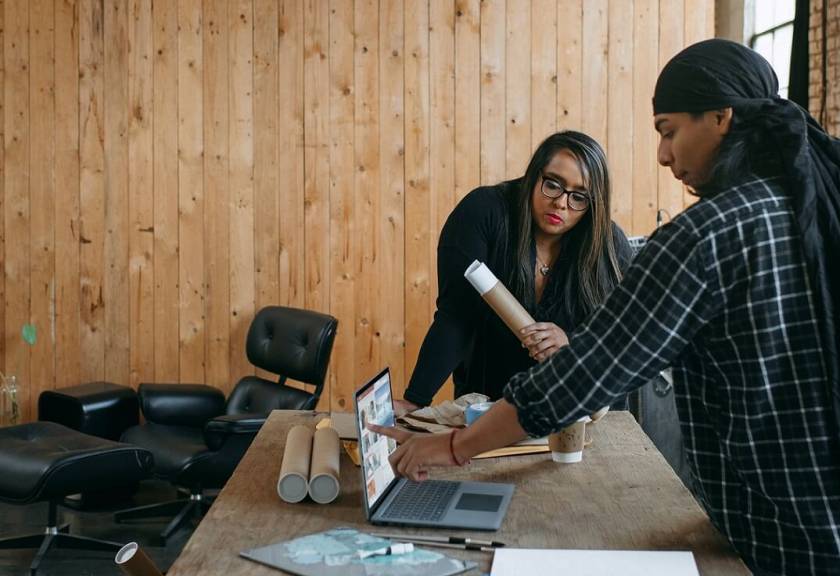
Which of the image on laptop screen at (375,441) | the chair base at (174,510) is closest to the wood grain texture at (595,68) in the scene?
the chair base at (174,510)

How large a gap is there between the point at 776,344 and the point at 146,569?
102cm

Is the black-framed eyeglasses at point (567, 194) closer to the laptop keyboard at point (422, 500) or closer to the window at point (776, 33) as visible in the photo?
the laptop keyboard at point (422, 500)

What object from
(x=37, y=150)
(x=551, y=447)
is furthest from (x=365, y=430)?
(x=37, y=150)

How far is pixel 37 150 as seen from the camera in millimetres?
4574

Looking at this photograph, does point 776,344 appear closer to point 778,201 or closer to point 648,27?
point 778,201

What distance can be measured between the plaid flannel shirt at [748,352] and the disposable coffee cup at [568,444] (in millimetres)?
642

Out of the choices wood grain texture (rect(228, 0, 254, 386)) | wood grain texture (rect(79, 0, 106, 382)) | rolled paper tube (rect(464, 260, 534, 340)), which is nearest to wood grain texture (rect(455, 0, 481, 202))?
wood grain texture (rect(228, 0, 254, 386))

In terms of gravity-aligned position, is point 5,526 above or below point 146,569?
below

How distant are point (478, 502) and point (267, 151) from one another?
3080mm

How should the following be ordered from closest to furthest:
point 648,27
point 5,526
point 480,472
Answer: point 480,472, point 5,526, point 648,27

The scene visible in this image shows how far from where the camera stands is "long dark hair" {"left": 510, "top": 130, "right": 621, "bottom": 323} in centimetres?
253

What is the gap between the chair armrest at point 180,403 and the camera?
416 centimetres

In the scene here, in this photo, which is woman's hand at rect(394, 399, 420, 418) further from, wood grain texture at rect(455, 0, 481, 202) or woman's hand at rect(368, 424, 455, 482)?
wood grain texture at rect(455, 0, 481, 202)

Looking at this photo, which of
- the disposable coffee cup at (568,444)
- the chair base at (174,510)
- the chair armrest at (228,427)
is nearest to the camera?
the disposable coffee cup at (568,444)
